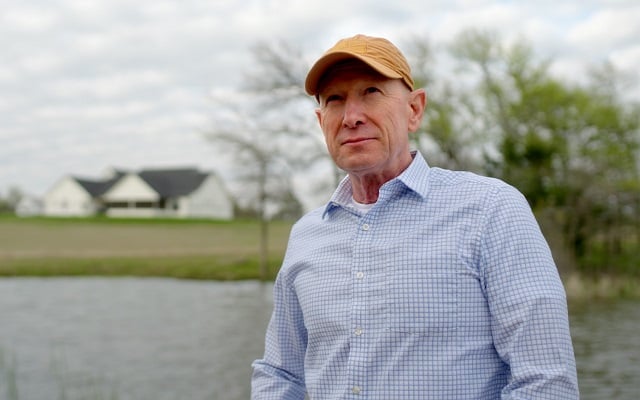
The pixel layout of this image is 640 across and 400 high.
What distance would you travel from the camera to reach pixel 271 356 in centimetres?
249

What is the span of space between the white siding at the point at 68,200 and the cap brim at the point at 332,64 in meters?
83.3

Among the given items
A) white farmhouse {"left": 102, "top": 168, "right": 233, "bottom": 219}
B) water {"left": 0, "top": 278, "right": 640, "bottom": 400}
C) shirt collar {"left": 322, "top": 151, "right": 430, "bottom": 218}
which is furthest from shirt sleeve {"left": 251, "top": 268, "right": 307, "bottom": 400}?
white farmhouse {"left": 102, "top": 168, "right": 233, "bottom": 219}

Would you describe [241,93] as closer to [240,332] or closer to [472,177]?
[240,332]

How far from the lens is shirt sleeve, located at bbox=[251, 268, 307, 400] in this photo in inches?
95.8

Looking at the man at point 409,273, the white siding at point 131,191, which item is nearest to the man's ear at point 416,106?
the man at point 409,273

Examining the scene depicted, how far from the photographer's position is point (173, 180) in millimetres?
81938

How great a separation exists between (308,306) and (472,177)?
0.57 m

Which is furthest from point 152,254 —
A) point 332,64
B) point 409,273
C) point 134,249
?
point 409,273

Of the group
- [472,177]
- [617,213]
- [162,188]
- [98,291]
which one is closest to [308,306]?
[472,177]

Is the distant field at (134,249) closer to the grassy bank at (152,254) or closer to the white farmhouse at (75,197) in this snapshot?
the grassy bank at (152,254)

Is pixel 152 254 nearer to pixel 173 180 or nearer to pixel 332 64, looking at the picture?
pixel 332 64

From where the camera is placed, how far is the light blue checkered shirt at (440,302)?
1909 millimetres

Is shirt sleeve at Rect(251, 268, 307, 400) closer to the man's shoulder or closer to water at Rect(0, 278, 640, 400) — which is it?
the man's shoulder

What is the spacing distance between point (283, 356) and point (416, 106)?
2.77 ft
